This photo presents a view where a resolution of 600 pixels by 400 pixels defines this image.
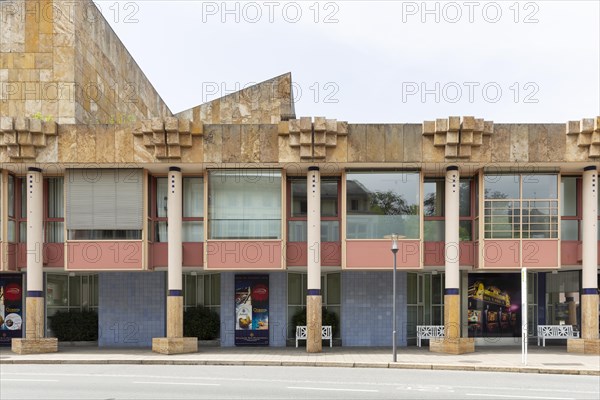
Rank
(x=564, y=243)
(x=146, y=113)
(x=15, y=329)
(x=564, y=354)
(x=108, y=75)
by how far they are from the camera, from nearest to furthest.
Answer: (x=564, y=354), (x=564, y=243), (x=15, y=329), (x=108, y=75), (x=146, y=113)

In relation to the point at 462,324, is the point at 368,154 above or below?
above

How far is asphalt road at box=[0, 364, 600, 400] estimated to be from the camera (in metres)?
14.2

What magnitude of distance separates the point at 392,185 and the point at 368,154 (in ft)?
5.58

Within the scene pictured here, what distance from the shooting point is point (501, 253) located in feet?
78.9

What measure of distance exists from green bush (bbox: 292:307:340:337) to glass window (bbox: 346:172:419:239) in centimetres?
386

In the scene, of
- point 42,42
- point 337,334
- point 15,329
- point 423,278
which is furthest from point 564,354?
point 42,42

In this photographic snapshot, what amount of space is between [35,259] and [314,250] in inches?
408

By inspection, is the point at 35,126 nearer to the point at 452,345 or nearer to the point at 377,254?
the point at 377,254

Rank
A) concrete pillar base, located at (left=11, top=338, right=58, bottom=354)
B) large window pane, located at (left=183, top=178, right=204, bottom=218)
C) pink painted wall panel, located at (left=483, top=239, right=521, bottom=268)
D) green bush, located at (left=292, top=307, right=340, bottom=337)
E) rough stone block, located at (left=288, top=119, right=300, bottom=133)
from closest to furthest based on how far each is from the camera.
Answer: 1. concrete pillar base, located at (left=11, top=338, right=58, bottom=354)
2. rough stone block, located at (left=288, top=119, right=300, bottom=133)
3. pink painted wall panel, located at (left=483, top=239, right=521, bottom=268)
4. large window pane, located at (left=183, top=178, right=204, bottom=218)
5. green bush, located at (left=292, top=307, right=340, bottom=337)

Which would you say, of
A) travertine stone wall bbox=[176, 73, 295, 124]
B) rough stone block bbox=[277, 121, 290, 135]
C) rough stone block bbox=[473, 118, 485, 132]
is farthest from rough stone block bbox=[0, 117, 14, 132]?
rough stone block bbox=[473, 118, 485, 132]

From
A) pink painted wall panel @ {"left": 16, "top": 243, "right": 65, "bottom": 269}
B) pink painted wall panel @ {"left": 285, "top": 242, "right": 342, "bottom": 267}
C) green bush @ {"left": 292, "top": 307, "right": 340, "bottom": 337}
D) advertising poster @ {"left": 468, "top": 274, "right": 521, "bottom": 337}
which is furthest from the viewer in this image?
advertising poster @ {"left": 468, "top": 274, "right": 521, "bottom": 337}

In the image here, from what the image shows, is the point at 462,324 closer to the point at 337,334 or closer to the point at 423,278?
the point at 423,278

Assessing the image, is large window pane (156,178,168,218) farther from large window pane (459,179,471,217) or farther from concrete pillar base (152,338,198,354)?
large window pane (459,179,471,217)

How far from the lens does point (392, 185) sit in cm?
2448
